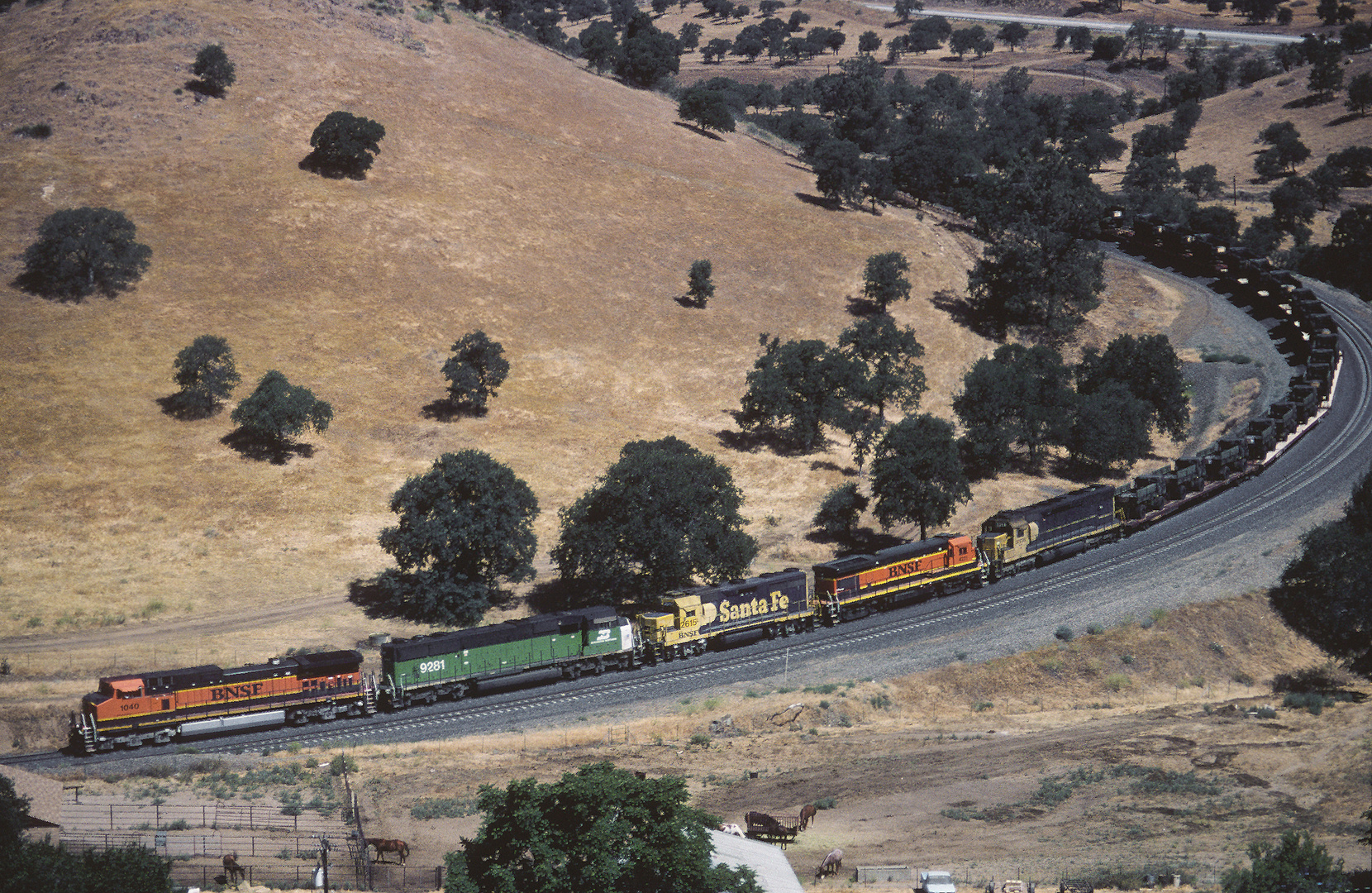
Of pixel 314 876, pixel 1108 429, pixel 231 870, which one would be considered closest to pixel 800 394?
pixel 1108 429

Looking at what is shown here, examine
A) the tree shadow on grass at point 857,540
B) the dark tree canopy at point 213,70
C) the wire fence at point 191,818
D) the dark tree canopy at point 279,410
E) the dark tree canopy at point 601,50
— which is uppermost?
the dark tree canopy at point 601,50

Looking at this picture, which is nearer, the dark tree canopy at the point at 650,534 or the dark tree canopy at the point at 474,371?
the dark tree canopy at the point at 650,534

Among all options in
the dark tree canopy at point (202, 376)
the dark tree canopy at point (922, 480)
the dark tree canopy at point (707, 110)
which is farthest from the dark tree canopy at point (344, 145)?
the dark tree canopy at point (922, 480)

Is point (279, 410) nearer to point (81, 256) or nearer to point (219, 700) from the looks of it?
point (81, 256)

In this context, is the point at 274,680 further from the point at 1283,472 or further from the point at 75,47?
the point at 75,47

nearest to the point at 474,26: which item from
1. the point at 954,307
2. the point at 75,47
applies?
the point at 75,47

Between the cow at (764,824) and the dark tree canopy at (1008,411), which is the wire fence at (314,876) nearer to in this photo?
the cow at (764,824)
